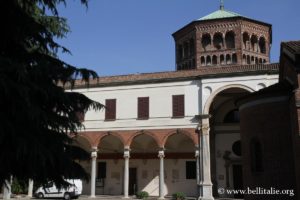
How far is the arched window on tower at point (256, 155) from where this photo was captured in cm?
1463

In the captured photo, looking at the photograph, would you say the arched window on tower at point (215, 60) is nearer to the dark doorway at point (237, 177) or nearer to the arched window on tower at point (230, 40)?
the arched window on tower at point (230, 40)

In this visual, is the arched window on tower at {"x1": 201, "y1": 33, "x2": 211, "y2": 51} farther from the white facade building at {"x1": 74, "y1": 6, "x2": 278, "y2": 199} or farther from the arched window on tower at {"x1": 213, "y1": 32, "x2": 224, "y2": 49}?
the white facade building at {"x1": 74, "y1": 6, "x2": 278, "y2": 199}

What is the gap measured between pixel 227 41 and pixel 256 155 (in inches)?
904

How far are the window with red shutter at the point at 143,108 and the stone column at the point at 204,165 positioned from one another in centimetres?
394

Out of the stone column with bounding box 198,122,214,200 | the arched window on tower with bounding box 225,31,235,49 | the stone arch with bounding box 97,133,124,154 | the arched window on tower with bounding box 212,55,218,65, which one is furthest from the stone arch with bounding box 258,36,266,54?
the stone arch with bounding box 97,133,124,154

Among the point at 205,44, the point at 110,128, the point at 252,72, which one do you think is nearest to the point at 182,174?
the point at 110,128

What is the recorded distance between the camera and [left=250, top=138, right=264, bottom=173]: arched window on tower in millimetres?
14627

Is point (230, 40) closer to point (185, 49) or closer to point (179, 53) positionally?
point (185, 49)

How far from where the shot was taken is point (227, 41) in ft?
119

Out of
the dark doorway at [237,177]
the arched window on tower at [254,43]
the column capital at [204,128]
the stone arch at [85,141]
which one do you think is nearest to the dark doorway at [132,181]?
the stone arch at [85,141]

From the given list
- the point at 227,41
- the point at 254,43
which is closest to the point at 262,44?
the point at 254,43

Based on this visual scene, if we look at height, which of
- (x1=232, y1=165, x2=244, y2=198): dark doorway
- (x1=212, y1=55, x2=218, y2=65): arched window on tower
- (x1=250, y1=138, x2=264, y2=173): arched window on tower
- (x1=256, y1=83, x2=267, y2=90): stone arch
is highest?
(x1=212, y1=55, x2=218, y2=65): arched window on tower

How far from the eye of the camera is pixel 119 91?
2786 cm

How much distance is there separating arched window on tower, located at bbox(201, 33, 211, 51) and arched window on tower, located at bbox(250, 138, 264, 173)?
74.6 feet
